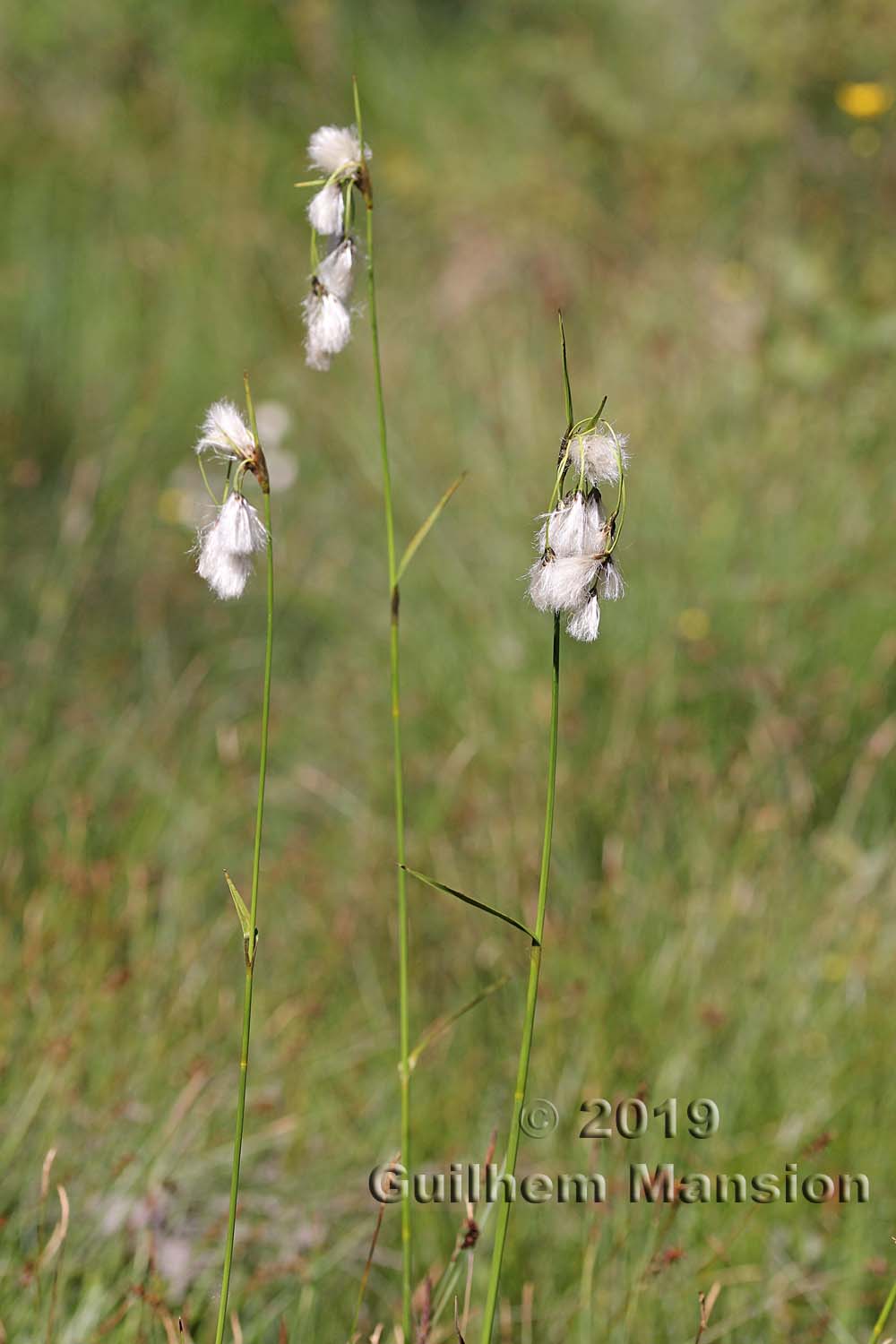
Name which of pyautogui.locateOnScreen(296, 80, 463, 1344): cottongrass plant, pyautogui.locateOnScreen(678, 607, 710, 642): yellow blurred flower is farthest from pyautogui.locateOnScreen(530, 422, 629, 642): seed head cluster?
pyautogui.locateOnScreen(678, 607, 710, 642): yellow blurred flower

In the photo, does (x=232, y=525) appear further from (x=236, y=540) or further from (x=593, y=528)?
(x=593, y=528)

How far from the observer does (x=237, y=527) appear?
1.02 metres

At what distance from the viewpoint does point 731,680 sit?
107 inches

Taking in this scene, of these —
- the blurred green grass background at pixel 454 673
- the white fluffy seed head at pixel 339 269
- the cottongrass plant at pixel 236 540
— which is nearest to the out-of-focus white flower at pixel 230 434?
the cottongrass plant at pixel 236 540

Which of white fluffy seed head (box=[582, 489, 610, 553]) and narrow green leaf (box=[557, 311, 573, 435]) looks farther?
white fluffy seed head (box=[582, 489, 610, 553])

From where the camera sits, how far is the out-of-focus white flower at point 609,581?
3.13ft

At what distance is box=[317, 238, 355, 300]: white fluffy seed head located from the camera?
3.51 feet

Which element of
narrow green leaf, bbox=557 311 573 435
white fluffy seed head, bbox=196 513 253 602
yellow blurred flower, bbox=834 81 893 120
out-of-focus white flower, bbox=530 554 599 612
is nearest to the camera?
narrow green leaf, bbox=557 311 573 435

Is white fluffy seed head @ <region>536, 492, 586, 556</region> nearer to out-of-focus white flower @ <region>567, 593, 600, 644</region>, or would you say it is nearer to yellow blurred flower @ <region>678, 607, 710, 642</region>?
out-of-focus white flower @ <region>567, 593, 600, 644</region>

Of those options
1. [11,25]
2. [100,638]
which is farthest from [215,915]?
[11,25]

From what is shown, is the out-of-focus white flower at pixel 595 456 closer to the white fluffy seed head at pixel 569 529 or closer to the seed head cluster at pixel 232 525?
the white fluffy seed head at pixel 569 529

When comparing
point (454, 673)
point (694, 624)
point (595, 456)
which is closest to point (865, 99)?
point (694, 624)

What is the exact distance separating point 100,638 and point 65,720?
0.36m

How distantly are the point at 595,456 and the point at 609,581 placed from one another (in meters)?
0.09
